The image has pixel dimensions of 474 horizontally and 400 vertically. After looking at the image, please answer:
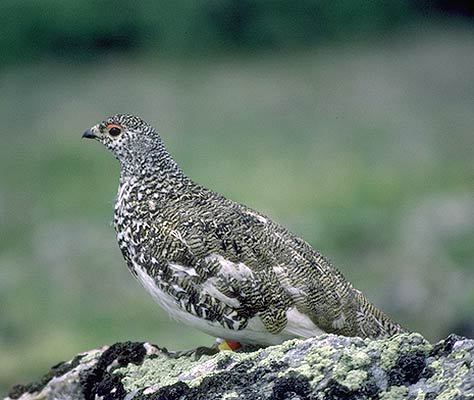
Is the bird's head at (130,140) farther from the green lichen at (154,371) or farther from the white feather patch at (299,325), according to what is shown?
the green lichen at (154,371)

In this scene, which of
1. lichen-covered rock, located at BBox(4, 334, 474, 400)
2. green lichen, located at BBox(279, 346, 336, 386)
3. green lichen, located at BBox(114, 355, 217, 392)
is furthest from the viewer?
green lichen, located at BBox(114, 355, 217, 392)

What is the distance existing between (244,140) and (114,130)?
14270mm

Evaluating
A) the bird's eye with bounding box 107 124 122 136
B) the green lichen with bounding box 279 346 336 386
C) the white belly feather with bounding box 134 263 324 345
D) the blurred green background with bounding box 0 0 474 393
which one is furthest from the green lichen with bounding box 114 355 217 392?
the blurred green background with bounding box 0 0 474 393

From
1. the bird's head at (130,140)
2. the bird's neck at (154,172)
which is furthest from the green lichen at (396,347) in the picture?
the bird's head at (130,140)

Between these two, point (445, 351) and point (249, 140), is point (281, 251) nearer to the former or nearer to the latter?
point (445, 351)

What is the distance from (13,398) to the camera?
359 inches

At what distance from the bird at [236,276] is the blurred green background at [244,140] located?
620cm

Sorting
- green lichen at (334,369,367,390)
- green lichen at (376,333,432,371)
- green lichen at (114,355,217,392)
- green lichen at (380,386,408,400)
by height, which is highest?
green lichen at (114,355,217,392)

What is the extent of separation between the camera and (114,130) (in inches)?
395

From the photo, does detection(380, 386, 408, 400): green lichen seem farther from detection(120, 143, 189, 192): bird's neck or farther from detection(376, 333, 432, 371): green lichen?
detection(120, 143, 189, 192): bird's neck

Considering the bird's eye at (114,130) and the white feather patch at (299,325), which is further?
the bird's eye at (114,130)

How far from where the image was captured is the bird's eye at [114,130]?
10016 mm

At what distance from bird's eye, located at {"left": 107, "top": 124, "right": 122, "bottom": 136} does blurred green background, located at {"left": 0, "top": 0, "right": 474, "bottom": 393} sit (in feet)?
20.3

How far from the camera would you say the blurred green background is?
18.3 metres
